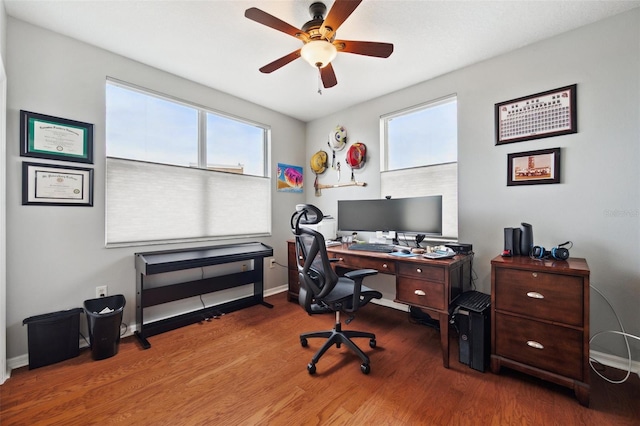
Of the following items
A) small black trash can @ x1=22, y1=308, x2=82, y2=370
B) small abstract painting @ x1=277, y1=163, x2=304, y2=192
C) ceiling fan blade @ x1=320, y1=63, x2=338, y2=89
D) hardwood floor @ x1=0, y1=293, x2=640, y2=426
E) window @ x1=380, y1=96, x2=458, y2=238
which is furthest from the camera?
small abstract painting @ x1=277, y1=163, x2=304, y2=192

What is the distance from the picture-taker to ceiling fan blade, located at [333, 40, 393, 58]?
181cm

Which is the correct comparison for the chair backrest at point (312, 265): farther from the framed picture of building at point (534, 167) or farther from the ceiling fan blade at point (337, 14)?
the framed picture of building at point (534, 167)

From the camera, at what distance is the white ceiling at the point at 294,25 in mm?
1818

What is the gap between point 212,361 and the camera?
201 cm

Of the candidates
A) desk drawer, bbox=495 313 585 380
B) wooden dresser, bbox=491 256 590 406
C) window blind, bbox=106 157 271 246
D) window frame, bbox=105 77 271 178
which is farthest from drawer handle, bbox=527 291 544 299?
window frame, bbox=105 77 271 178

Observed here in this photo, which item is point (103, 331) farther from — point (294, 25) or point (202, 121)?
point (294, 25)

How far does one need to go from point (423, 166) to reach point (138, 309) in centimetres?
323

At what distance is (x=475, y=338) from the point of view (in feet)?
6.22

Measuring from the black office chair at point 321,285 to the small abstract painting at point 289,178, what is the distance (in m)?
1.73

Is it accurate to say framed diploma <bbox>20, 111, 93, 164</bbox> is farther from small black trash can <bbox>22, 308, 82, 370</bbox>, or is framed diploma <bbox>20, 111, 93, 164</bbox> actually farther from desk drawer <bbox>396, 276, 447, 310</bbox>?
desk drawer <bbox>396, 276, 447, 310</bbox>

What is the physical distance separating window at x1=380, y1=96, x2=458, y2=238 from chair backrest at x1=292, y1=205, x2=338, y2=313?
1.46 metres

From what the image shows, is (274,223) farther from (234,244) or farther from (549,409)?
(549,409)

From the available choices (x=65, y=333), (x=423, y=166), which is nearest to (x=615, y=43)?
(x=423, y=166)

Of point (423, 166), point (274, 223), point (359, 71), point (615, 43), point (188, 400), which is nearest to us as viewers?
point (188, 400)
